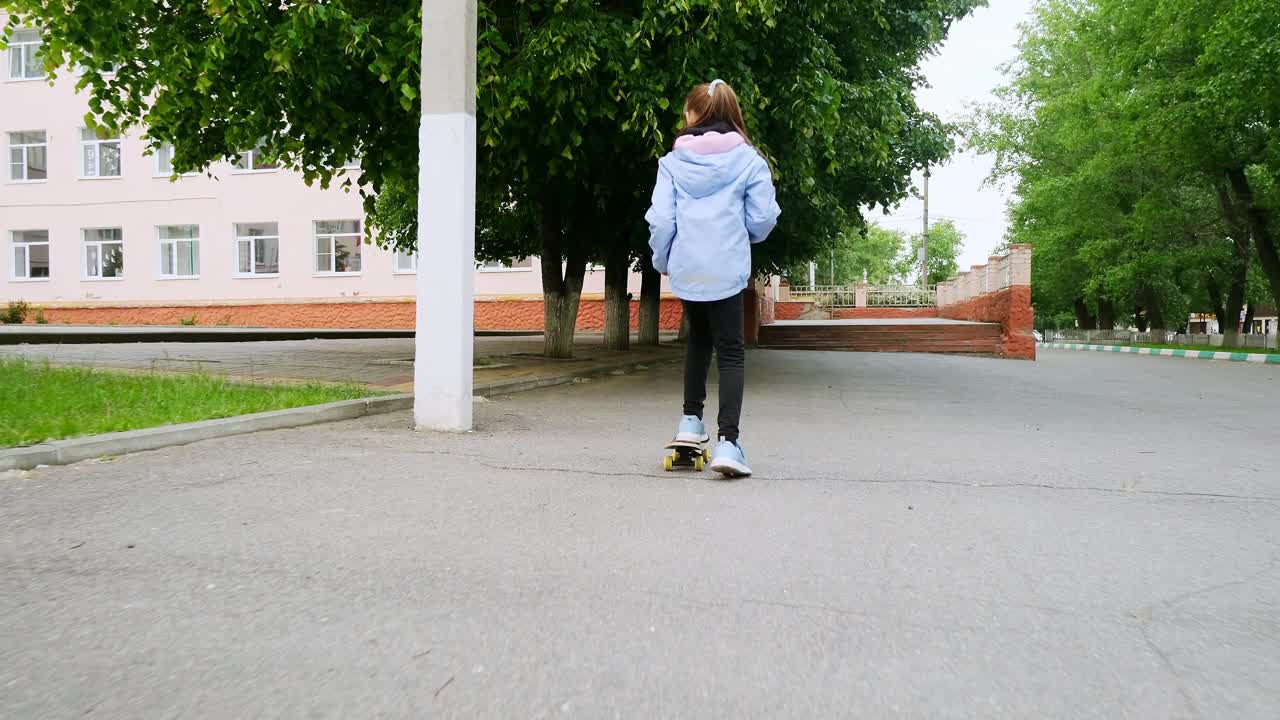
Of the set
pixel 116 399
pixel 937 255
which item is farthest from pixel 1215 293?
pixel 937 255

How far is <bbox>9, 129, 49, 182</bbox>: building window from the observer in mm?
35031

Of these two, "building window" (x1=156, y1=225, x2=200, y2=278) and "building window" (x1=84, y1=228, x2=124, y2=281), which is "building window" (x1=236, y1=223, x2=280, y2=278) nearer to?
"building window" (x1=156, y1=225, x2=200, y2=278)

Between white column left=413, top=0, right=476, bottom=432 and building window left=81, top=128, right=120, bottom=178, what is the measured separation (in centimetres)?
3355

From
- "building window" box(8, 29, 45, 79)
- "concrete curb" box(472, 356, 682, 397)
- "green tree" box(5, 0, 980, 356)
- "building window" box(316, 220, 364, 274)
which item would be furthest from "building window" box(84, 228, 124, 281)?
"concrete curb" box(472, 356, 682, 397)

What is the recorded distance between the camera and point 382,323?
110ft

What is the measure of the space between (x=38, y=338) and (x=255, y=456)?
1510cm

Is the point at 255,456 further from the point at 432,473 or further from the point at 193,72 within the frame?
the point at 193,72

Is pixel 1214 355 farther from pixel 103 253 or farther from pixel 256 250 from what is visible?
pixel 103 253

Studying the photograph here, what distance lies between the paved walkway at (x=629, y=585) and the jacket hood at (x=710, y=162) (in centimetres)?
155

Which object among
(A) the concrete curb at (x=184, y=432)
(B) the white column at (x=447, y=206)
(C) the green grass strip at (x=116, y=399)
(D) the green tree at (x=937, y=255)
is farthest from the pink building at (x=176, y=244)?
(D) the green tree at (x=937, y=255)

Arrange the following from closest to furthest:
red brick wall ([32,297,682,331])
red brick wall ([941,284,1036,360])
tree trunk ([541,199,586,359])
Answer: tree trunk ([541,199,586,359]), red brick wall ([941,284,1036,360]), red brick wall ([32,297,682,331])

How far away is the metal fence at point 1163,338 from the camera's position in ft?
120

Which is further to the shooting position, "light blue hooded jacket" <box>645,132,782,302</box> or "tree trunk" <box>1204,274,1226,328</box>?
"tree trunk" <box>1204,274,1226,328</box>

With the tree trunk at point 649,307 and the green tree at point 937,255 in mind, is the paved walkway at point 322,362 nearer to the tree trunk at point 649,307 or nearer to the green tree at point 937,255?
the tree trunk at point 649,307
